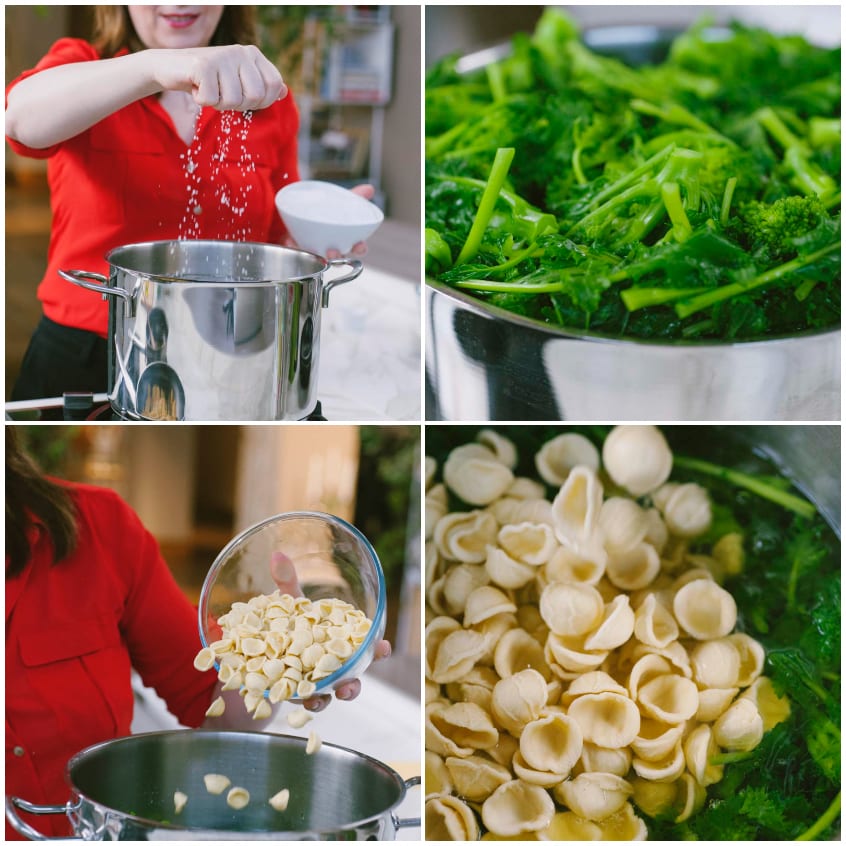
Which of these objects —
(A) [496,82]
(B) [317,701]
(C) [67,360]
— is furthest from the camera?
(A) [496,82]

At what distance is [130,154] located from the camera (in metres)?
0.73

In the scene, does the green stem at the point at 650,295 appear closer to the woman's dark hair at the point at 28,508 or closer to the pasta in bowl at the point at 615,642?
the pasta in bowl at the point at 615,642

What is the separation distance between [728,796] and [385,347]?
48 centimetres

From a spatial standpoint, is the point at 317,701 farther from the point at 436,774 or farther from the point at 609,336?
the point at 609,336

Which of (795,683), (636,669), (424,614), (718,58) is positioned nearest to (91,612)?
(424,614)

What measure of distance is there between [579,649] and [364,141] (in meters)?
0.78

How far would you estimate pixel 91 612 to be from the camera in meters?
0.79

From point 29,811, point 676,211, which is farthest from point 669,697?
point 29,811

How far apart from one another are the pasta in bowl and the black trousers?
0.98 ft

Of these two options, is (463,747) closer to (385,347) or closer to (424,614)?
(424,614)

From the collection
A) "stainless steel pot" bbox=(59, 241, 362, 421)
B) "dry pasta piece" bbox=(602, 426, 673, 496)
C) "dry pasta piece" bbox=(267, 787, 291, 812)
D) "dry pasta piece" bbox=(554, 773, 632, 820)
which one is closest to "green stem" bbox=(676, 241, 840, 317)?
"dry pasta piece" bbox=(602, 426, 673, 496)

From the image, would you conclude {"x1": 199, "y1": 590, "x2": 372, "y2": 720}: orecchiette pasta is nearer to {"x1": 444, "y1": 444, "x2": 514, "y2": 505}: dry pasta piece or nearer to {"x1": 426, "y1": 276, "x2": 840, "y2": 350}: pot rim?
{"x1": 444, "y1": 444, "x2": 514, "y2": 505}: dry pasta piece

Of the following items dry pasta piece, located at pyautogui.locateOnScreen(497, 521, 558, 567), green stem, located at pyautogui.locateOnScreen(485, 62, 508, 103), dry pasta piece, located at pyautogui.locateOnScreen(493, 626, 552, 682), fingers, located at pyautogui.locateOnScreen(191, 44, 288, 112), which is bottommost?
dry pasta piece, located at pyautogui.locateOnScreen(493, 626, 552, 682)

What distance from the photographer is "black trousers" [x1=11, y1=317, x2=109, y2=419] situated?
0.78 metres
